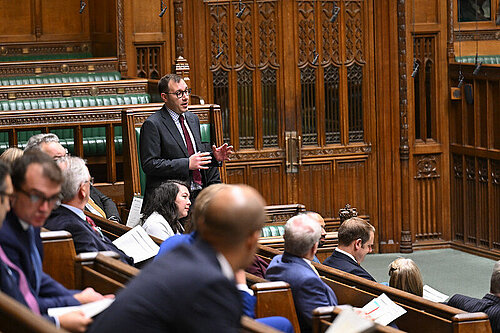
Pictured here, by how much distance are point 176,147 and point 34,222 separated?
298 centimetres

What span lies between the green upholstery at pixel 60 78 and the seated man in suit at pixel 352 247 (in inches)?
188

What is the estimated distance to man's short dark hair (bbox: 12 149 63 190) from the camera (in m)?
2.70

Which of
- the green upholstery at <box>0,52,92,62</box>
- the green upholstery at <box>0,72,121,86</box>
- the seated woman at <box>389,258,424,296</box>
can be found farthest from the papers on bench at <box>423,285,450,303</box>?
the green upholstery at <box>0,52,92,62</box>

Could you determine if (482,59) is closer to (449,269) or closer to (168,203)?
(449,269)

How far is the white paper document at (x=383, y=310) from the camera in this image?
3.97 m

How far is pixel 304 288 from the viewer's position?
392cm

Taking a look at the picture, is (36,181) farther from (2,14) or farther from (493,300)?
(2,14)

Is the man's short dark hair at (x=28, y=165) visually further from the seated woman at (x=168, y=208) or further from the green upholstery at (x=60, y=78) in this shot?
the green upholstery at (x=60, y=78)

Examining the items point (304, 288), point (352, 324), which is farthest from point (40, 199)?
point (304, 288)

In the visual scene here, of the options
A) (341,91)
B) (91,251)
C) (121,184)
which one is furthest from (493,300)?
(341,91)

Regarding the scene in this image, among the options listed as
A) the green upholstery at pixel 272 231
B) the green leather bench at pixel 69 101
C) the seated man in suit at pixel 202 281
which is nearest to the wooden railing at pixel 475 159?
the green upholstery at pixel 272 231

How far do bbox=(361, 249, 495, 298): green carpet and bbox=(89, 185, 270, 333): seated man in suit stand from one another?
6.01 metres

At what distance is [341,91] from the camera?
959 centimetres

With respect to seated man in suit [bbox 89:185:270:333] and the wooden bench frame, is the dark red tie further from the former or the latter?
seated man in suit [bbox 89:185:270:333]
